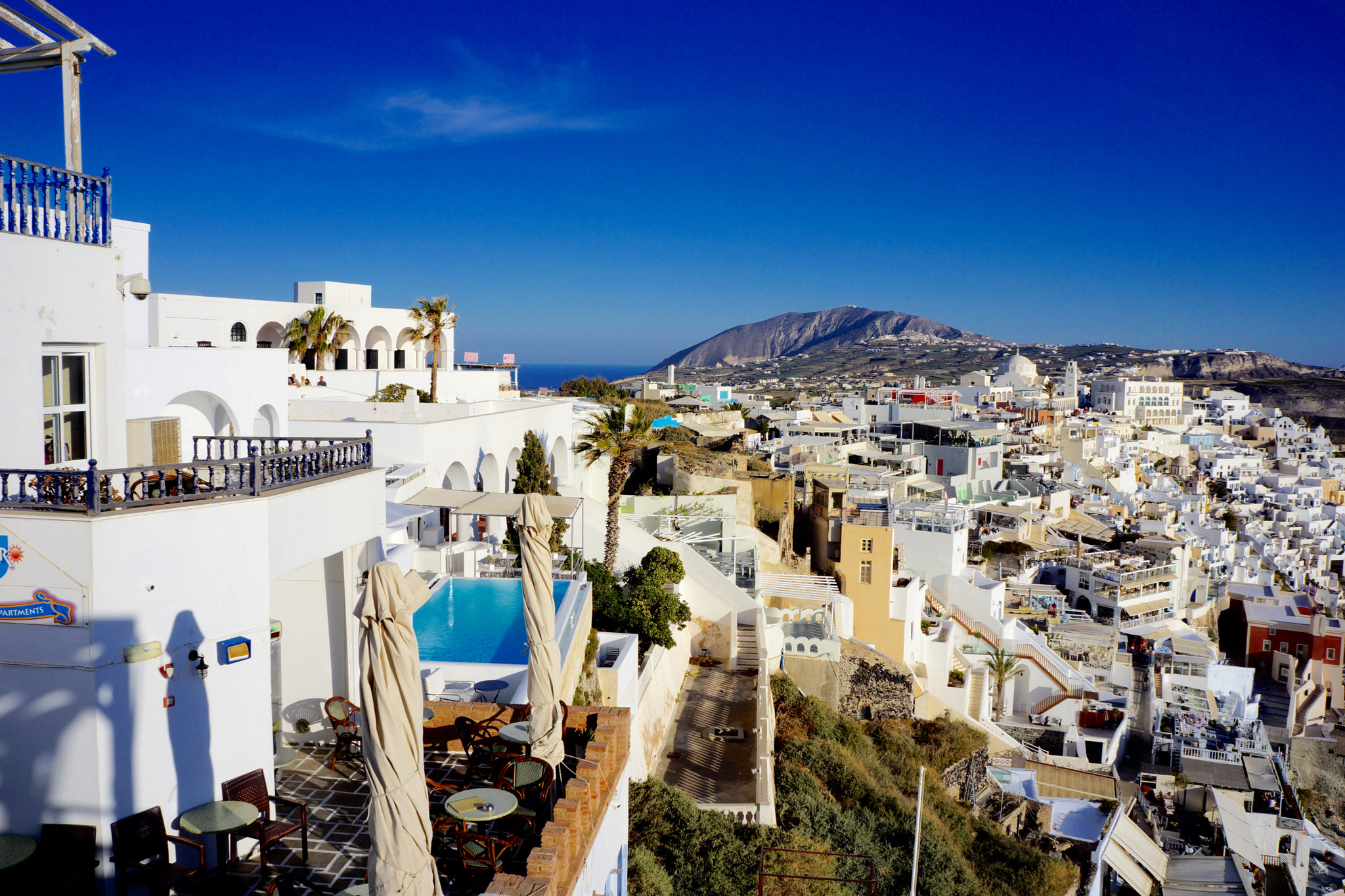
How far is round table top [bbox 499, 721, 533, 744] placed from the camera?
7684 mm

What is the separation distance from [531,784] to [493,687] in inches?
103

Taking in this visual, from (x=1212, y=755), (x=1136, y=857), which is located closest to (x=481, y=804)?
(x=1136, y=857)

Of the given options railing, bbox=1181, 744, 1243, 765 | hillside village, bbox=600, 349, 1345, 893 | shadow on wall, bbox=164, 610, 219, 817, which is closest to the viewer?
shadow on wall, bbox=164, 610, 219, 817

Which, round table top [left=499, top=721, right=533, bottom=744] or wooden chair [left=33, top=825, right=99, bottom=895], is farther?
round table top [left=499, top=721, right=533, bottom=744]

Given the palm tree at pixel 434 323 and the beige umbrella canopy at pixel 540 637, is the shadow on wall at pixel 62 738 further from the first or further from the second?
the palm tree at pixel 434 323

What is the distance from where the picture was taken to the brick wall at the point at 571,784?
18.5 ft

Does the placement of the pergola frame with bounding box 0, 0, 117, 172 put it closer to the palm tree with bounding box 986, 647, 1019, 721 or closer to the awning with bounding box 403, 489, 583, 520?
the awning with bounding box 403, 489, 583, 520

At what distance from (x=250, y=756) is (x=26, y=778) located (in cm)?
140

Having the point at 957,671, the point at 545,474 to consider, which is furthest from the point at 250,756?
the point at 957,671

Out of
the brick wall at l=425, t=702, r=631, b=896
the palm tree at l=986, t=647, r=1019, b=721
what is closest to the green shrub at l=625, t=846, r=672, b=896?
the brick wall at l=425, t=702, r=631, b=896

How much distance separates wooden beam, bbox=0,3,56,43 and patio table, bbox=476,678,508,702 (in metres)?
7.11

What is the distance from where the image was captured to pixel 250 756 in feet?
21.8

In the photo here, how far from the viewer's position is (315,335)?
33.4m

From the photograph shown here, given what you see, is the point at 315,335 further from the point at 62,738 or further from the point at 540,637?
the point at 62,738
